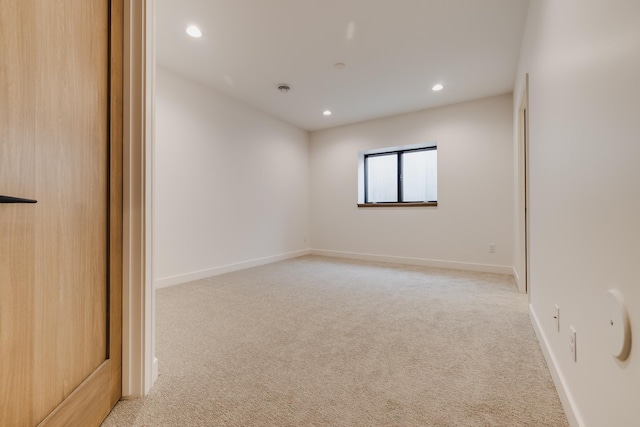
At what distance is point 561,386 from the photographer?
1197 millimetres

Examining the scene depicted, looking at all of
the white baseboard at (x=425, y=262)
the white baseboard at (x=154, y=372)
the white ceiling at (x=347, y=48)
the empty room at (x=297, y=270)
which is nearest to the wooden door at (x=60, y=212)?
the empty room at (x=297, y=270)

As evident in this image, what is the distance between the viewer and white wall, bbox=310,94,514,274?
3.69 m

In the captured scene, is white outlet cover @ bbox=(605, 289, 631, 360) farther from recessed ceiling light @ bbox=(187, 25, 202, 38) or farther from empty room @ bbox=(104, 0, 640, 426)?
recessed ceiling light @ bbox=(187, 25, 202, 38)

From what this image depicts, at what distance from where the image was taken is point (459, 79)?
3.26 meters

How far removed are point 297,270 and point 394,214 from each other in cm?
182

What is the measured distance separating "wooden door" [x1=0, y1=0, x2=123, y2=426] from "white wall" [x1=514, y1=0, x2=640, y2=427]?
1.56 m

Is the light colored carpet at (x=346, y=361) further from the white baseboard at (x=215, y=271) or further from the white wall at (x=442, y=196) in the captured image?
the white wall at (x=442, y=196)

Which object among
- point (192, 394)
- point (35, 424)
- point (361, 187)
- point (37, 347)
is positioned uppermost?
point (361, 187)

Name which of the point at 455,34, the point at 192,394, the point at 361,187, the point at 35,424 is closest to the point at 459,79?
the point at 455,34

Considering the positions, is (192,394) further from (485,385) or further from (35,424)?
(485,385)

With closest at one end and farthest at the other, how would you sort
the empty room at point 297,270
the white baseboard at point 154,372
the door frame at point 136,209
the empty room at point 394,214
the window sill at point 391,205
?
1. the empty room at point 297,270
2. the empty room at point 394,214
3. the door frame at point 136,209
4. the white baseboard at point 154,372
5. the window sill at point 391,205

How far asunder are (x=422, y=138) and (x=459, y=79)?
1.08 meters

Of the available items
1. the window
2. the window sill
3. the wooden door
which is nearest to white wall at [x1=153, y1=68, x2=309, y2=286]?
the window sill

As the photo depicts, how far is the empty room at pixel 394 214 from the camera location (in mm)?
945
